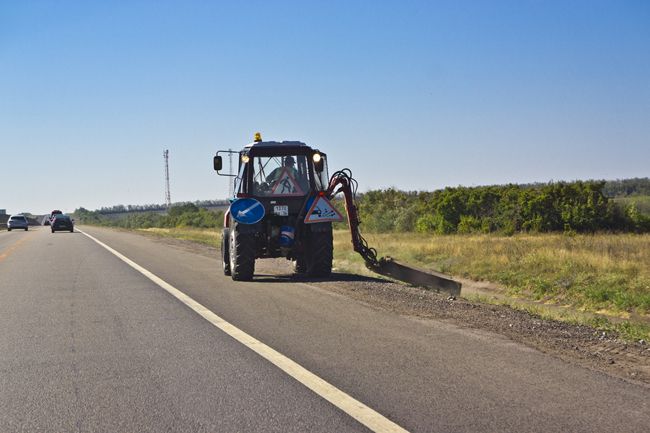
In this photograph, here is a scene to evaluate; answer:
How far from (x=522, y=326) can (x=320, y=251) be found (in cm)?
670

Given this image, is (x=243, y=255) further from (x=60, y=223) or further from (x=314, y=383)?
(x=60, y=223)

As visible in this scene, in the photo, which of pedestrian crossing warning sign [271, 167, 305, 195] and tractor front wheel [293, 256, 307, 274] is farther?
tractor front wheel [293, 256, 307, 274]

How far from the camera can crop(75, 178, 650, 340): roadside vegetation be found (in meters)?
16.7

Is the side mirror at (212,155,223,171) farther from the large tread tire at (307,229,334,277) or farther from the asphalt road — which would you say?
the asphalt road

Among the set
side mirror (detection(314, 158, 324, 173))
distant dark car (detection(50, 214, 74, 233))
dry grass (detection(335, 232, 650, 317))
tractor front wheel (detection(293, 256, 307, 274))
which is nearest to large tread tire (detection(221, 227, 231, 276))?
tractor front wheel (detection(293, 256, 307, 274))

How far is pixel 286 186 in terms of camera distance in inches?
619

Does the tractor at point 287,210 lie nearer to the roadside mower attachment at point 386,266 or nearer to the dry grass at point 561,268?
the roadside mower attachment at point 386,266

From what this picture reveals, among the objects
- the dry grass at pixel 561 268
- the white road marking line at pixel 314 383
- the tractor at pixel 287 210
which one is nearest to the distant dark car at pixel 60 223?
the dry grass at pixel 561 268

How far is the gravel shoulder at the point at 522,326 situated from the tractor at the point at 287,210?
3.40 feet

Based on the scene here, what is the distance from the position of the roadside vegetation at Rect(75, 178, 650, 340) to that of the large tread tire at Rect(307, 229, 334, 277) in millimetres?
3690

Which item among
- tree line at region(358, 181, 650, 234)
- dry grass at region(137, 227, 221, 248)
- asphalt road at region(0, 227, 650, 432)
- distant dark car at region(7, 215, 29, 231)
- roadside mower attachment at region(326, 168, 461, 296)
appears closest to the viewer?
asphalt road at region(0, 227, 650, 432)

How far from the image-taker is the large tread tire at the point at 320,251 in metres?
15.5

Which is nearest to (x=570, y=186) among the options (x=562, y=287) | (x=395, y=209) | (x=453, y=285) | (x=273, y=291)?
(x=395, y=209)

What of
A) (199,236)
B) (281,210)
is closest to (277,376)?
(281,210)
